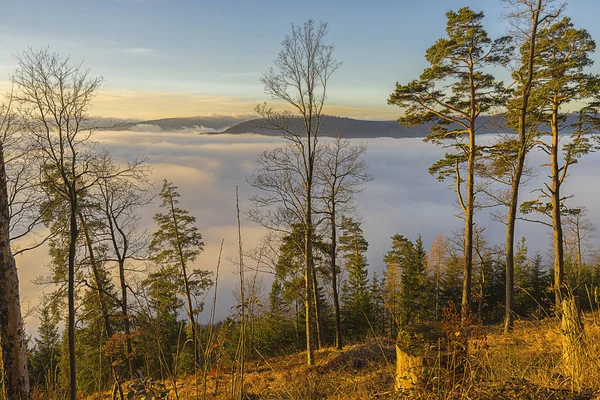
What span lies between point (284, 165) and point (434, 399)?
978 cm

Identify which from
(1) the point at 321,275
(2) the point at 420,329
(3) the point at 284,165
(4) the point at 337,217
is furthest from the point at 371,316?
(2) the point at 420,329

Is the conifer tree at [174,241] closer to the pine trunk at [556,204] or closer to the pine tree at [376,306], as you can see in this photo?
the pine trunk at [556,204]

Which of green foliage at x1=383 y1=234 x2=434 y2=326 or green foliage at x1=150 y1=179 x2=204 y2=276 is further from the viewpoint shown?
green foliage at x1=383 y1=234 x2=434 y2=326

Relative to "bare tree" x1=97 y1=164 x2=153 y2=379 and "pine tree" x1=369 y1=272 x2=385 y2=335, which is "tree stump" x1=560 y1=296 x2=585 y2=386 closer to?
"bare tree" x1=97 y1=164 x2=153 y2=379

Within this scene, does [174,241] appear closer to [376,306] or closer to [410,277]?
[376,306]

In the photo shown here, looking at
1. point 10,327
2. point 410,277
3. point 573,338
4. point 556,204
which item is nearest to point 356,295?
point 410,277

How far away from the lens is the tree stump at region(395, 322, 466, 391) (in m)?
3.20

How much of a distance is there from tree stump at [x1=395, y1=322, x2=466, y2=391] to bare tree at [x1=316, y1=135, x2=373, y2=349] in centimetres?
1074

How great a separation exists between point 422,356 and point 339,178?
40.4 ft

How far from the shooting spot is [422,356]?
10.8 feet

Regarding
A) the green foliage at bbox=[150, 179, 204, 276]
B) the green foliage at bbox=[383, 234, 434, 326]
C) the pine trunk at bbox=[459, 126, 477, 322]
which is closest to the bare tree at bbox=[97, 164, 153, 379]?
the green foliage at bbox=[150, 179, 204, 276]

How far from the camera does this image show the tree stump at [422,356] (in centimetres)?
320

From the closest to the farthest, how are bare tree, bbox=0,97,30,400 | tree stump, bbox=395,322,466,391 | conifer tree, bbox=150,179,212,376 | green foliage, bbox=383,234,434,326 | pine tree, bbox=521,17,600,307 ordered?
tree stump, bbox=395,322,466,391 < bare tree, bbox=0,97,30,400 < pine tree, bbox=521,17,600,307 < conifer tree, bbox=150,179,212,376 < green foliage, bbox=383,234,434,326

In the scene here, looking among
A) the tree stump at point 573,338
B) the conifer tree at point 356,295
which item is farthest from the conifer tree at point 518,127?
the conifer tree at point 356,295
